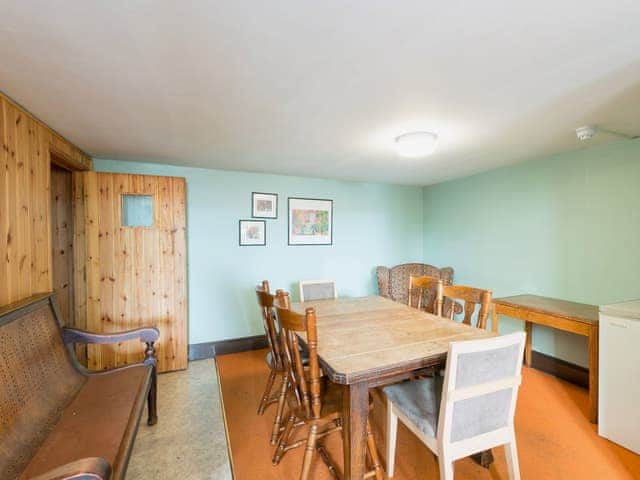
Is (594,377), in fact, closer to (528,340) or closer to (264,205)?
(528,340)

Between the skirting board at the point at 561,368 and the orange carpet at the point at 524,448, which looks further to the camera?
the skirting board at the point at 561,368

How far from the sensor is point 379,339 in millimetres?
1651

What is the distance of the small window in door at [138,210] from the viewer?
282 centimetres

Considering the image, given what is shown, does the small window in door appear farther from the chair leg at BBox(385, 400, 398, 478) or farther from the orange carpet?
the chair leg at BBox(385, 400, 398, 478)

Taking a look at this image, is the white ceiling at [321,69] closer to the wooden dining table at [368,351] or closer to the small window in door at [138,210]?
the small window in door at [138,210]

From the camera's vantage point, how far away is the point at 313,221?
381cm

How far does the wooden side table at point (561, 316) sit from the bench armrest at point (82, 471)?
9.53 ft

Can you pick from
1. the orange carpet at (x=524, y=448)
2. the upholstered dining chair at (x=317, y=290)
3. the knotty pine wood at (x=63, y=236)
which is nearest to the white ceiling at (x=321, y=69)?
the knotty pine wood at (x=63, y=236)

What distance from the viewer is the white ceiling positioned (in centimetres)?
103

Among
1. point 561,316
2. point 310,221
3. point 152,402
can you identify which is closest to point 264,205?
point 310,221

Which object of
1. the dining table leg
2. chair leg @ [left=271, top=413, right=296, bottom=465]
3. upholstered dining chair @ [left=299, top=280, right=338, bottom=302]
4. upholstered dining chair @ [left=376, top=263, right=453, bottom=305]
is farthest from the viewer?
upholstered dining chair @ [left=376, top=263, right=453, bottom=305]

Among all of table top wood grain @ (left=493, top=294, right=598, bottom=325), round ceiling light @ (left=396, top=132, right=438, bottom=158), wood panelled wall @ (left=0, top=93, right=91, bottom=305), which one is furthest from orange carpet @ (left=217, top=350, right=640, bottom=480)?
round ceiling light @ (left=396, top=132, right=438, bottom=158)

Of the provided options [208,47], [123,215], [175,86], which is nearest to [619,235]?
[208,47]

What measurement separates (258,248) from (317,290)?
1070mm
